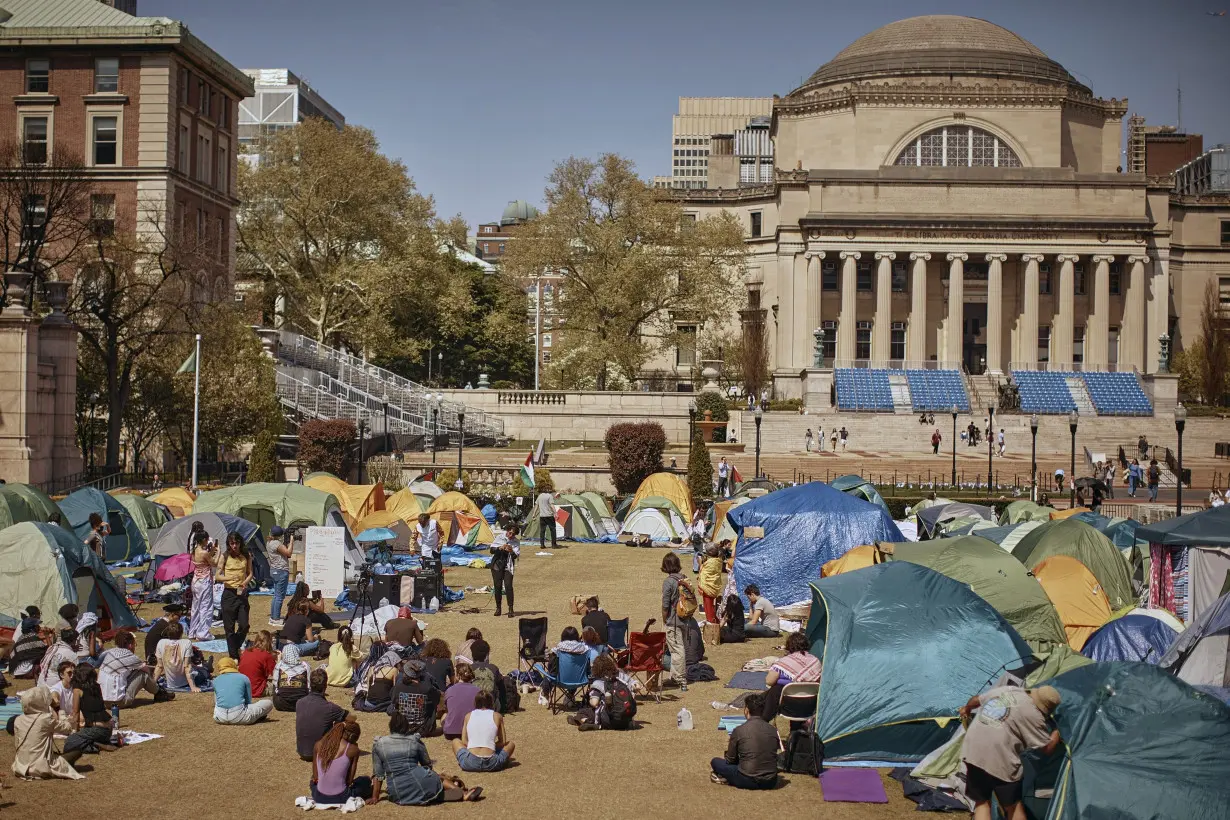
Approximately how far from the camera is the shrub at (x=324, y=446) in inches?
1866

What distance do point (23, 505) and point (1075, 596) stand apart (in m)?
20.4

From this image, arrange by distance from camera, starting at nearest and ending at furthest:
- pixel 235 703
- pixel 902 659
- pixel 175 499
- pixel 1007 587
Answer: pixel 902 659
pixel 235 703
pixel 1007 587
pixel 175 499

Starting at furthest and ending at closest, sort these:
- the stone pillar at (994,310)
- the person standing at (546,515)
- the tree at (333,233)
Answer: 1. the stone pillar at (994,310)
2. the tree at (333,233)
3. the person standing at (546,515)


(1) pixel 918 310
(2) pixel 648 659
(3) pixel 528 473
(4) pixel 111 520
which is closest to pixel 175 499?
(4) pixel 111 520

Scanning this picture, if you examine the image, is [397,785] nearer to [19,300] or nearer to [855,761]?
[855,761]

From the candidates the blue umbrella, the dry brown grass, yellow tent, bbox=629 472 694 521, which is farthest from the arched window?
the dry brown grass

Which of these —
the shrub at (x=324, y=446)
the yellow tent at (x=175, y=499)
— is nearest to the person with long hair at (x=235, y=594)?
the yellow tent at (x=175, y=499)

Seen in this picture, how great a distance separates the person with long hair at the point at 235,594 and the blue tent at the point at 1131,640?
469 inches

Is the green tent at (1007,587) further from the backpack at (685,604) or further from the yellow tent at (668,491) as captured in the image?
the yellow tent at (668,491)

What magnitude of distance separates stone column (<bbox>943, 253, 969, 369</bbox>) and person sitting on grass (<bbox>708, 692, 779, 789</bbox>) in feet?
221

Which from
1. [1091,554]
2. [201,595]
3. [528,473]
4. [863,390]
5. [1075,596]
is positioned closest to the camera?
[1075,596]

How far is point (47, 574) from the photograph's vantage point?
69.3 ft

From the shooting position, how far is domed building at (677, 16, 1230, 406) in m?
79.0

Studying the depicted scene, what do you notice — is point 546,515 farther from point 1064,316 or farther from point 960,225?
point 1064,316
